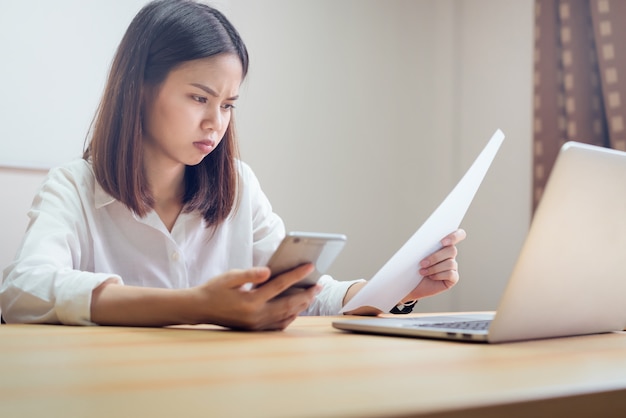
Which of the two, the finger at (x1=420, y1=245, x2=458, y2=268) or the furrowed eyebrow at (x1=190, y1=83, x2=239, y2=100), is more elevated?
the furrowed eyebrow at (x1=190, y1=83, x2=239, y2=100)

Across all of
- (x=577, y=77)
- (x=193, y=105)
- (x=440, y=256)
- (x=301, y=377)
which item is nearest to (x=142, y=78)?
(x=193, y=105)

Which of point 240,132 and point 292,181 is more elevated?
point 240,132

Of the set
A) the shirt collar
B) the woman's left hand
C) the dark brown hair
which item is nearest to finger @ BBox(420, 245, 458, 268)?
the woman's left hand

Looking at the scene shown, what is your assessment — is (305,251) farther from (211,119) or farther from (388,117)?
(388,117)

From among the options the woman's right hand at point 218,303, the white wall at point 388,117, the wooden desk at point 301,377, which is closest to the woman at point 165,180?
the woman's right hand at point 218,303

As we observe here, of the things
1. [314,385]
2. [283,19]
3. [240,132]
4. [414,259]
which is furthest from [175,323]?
[283,19]

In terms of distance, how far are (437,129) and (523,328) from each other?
8.81ft

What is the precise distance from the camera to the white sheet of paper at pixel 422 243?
3.24 feet

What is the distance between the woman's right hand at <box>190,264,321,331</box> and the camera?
85 centimetres

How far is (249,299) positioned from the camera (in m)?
0.86

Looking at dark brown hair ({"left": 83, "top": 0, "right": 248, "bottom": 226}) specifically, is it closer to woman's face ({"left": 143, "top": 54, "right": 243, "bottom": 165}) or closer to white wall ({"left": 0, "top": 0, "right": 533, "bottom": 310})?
woman's face ({"left": 143, "top": 54, "right": 243, "bottom": 165})

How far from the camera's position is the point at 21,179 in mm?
2104

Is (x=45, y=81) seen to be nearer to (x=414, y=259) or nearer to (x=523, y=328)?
(x=414, y=259)

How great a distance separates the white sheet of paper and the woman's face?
549 mm
